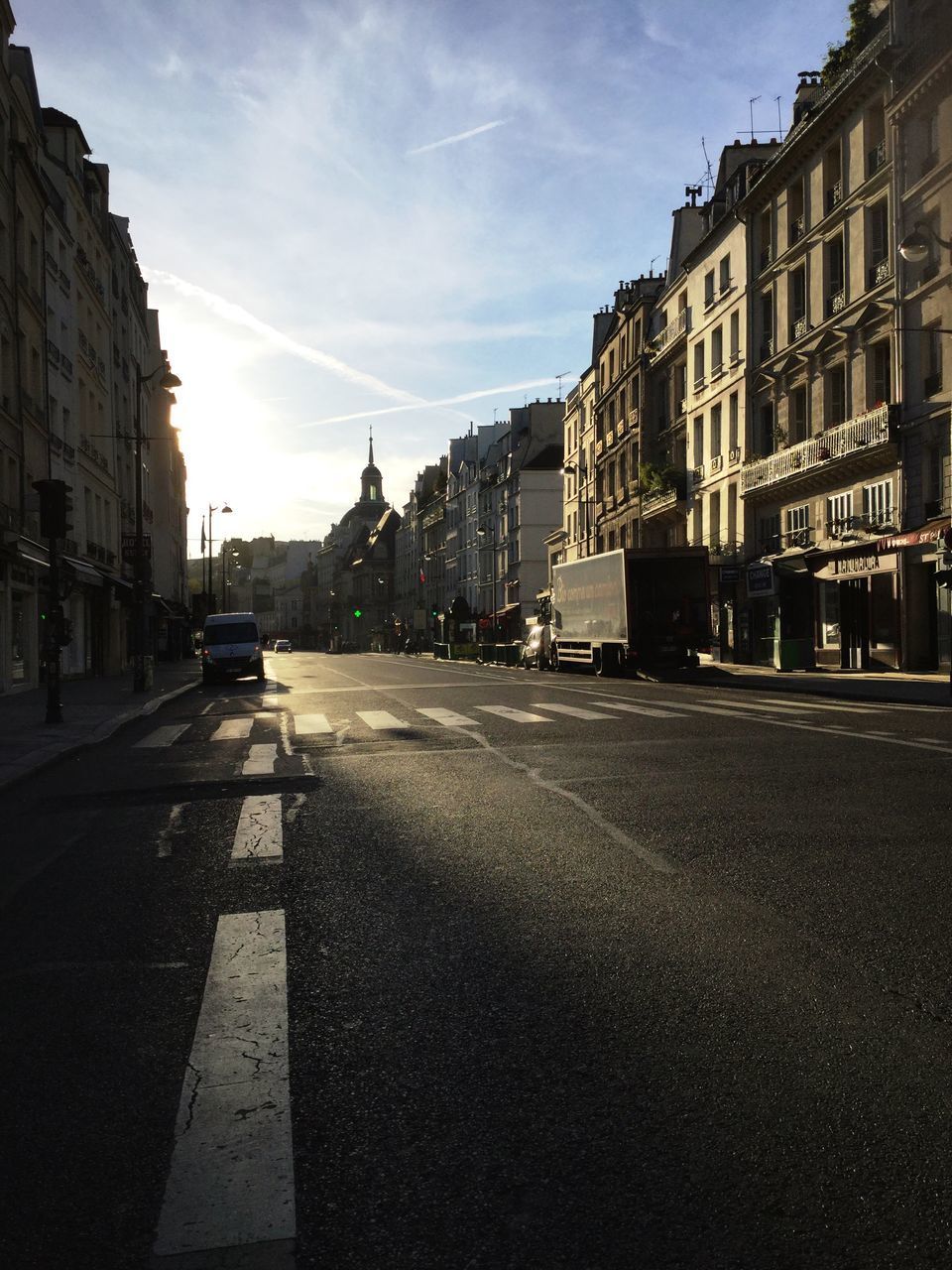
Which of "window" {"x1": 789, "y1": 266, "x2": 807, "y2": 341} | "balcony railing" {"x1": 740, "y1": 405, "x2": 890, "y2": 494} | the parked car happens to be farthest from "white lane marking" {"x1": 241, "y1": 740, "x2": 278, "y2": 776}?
the parked car

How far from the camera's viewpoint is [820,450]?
3322cm

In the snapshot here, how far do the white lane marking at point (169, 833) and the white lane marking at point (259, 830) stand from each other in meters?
0.42

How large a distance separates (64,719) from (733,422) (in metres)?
30.2

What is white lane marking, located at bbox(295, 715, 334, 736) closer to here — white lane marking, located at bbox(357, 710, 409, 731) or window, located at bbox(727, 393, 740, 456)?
white lane marking, located at bbox(357, 710, 409, 731)

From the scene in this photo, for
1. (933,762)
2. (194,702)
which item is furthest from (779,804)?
(194,702)

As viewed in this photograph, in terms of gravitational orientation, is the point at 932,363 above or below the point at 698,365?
below

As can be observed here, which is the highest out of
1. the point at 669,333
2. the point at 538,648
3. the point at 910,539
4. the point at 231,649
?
the point at 669,333

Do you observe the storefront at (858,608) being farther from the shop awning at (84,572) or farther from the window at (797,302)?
the shop awning at (84,572)

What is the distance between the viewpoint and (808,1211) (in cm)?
249

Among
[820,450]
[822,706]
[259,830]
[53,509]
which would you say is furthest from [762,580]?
[259,830]

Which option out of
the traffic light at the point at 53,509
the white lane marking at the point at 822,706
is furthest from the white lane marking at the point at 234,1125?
the white lane marking at the point at 822,706

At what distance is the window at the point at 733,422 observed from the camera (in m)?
41.0

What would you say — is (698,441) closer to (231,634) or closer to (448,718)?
(231,634)

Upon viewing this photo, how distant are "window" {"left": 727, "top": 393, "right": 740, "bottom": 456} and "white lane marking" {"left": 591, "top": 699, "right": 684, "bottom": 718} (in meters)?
24.1
